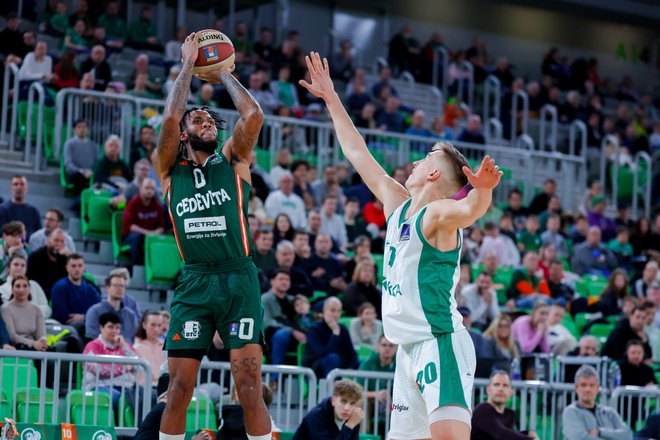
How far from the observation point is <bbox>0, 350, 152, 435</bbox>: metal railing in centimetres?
1038

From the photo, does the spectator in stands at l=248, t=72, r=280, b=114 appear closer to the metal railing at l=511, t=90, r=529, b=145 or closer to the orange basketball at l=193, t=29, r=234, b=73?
the metal railing at l=511, t=90, r=529, b=145

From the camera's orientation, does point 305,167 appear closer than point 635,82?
Yes

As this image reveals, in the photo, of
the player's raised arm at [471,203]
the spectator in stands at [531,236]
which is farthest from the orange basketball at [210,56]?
the spectator in stands at [531,236]

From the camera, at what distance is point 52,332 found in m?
12.5

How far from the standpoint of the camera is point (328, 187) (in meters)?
18.2

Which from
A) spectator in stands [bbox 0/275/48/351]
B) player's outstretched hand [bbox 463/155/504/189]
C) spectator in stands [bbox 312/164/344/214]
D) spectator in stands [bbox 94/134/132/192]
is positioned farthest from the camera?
spectator in stands [bbox 312/164/344/214]

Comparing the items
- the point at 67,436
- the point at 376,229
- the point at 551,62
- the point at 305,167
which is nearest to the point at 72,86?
the point at 305,167

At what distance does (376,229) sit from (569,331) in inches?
131

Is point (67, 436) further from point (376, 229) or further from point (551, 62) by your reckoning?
point (551, 62)

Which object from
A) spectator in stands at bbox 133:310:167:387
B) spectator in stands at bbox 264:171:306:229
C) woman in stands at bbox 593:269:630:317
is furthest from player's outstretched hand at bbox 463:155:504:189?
woman in stands at bbox 593:269:630:317

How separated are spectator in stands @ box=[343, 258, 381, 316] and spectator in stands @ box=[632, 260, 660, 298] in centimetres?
512

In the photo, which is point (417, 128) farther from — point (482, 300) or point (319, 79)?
point (319, 79)

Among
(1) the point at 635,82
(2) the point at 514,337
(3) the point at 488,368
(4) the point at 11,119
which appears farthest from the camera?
(1) the point at 635,82

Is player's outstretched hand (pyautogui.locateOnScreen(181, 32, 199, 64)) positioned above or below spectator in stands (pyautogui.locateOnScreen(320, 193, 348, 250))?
above
